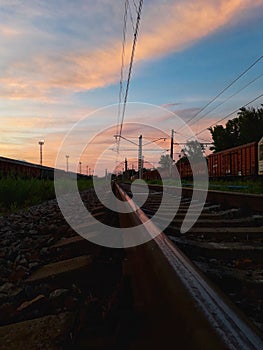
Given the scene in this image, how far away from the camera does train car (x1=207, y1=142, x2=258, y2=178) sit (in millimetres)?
21328

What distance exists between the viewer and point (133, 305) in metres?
1.54

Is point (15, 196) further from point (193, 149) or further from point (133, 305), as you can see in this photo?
point (193, 149)

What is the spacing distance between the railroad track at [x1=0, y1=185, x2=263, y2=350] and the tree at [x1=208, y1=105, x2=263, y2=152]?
44.4 meters

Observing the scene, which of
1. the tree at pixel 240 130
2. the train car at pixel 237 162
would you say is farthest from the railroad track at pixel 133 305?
the tree at pixel 240 130

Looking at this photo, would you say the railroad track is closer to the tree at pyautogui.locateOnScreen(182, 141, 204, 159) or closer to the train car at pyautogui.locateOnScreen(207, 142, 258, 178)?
the train car at pyautogui.locateOnScreen(207, 142, 258, 178)

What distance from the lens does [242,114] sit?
1874 inches

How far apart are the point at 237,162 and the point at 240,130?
79.6ft

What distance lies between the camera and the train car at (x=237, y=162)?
21.3m

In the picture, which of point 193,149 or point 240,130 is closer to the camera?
point 240,130

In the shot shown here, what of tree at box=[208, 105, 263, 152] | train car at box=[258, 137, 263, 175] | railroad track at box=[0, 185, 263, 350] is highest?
tree at box=[208, 105, 263, 152]

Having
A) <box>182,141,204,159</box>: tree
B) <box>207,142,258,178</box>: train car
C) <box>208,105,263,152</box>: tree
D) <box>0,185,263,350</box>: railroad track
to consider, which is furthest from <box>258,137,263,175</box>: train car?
<box>182,141,204,159</box>: tree

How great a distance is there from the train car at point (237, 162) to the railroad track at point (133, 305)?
19475 mm

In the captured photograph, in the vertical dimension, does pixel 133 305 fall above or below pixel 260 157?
below

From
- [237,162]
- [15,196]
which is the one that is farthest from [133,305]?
[237,162]
